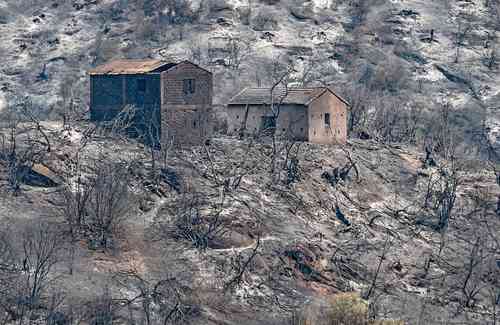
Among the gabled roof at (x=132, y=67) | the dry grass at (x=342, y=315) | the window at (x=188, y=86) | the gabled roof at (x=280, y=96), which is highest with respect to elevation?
the gabled roof at (x=132, y=67)

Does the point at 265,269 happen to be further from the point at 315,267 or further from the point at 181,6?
the point at 181,6

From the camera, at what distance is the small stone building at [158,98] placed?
193ft

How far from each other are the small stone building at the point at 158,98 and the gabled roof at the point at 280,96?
4702 mm

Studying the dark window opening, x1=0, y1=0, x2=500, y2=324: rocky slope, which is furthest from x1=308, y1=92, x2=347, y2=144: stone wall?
the dark window opening

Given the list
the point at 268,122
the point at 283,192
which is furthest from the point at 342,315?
the point at 268,122

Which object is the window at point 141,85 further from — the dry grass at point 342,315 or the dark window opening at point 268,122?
the dry grass at point 342,315

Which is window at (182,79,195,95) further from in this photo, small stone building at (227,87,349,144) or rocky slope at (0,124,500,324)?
small stone building at (227,87,349,144)

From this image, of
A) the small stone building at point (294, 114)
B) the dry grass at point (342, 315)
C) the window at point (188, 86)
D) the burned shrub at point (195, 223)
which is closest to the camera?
the dry grass at point (342, 315)

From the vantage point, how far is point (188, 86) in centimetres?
6000

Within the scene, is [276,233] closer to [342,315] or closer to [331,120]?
[342,315]

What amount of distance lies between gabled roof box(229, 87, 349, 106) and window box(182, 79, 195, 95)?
596cm

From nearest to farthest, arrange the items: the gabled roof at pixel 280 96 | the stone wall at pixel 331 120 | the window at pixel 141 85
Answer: the window at pixel 141 85
the gabled roof at pixel 280 96
the stone wall at pixel 331 120

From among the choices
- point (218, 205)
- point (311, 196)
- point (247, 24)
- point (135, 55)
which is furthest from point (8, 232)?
point (247, 24)

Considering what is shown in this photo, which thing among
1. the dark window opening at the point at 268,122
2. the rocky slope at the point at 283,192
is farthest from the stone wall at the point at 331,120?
the dark window opening at the point at 268,122
